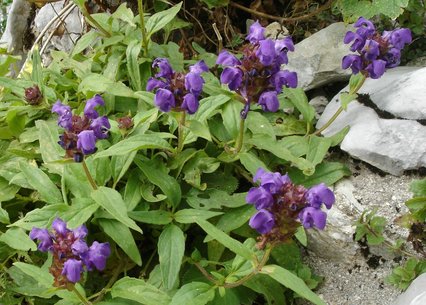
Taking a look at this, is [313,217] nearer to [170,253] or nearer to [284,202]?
[284,202]

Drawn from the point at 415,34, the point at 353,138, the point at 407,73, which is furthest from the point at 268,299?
the point at 415,34

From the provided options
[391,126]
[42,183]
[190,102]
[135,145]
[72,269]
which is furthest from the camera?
[391,126]

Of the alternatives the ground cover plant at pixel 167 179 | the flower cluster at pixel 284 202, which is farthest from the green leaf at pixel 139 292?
the flower cluster at pixel 284 202

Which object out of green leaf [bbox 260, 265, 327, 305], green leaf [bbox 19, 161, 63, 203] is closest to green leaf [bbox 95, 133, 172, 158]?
green leaf [bbox 19, 161, 63, 203]

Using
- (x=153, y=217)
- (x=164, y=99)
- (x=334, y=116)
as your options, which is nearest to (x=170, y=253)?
(x=153, y=217)

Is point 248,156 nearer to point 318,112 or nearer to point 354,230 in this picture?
point 354,230
